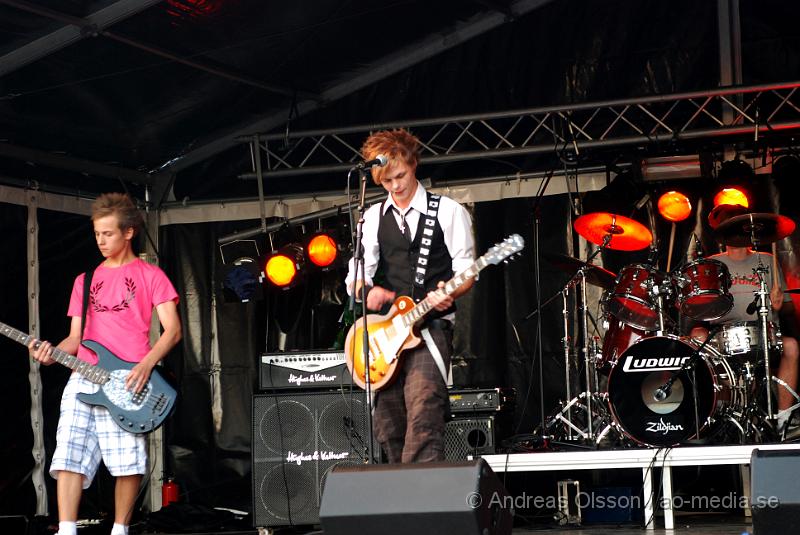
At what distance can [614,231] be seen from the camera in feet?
25.3

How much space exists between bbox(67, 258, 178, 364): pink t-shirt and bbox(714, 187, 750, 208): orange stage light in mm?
4238

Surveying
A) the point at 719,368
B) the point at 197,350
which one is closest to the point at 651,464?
the point at 719,368

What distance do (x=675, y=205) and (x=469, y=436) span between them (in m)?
2.46

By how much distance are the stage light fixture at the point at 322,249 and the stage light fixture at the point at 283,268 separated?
142mm

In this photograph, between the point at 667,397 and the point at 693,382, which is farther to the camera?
the point at 667,397

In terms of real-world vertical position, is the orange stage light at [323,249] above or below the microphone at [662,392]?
above

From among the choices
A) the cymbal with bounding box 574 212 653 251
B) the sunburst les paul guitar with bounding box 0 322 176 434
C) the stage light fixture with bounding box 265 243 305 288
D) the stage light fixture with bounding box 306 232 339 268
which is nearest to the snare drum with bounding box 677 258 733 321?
the cymbal with bounding box 574 212 653 251

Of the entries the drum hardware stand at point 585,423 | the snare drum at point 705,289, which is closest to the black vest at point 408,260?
the drum hardware stand at point 585,423

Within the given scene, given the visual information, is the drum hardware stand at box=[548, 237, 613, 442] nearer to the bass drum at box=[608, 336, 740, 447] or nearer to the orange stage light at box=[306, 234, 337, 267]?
the bass drum at box=[608, 336, 740, 447]

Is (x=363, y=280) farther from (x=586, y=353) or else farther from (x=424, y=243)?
(x=586, y=353)

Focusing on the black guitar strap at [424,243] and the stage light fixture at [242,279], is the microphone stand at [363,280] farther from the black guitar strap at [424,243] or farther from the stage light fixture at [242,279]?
the stage light fixture at [242,279]

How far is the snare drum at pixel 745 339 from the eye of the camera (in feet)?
24.2

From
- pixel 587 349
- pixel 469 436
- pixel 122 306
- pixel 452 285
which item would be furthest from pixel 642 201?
pixel 122 306

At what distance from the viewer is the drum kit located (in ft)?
22.4
